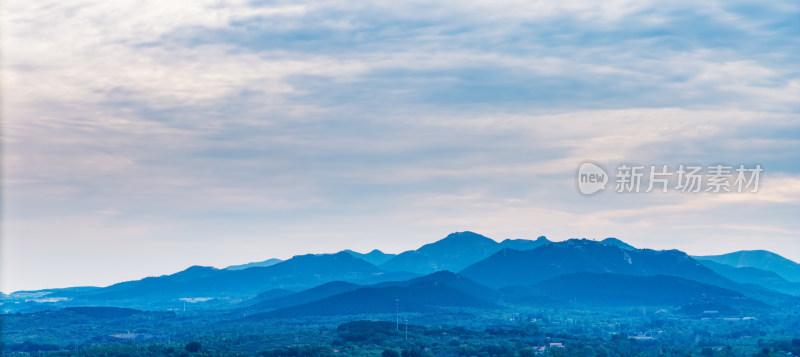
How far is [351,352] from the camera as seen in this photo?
198 meters

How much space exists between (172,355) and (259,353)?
16.1 metres

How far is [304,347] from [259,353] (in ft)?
27.5

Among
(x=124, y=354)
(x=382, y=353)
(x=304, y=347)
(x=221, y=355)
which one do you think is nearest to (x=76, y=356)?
(x=124, y=354)

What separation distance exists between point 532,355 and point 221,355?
57.0 m

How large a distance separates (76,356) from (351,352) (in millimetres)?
49827

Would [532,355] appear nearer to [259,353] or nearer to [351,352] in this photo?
[351,352]

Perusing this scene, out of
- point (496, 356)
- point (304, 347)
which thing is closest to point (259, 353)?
point (304, 347)

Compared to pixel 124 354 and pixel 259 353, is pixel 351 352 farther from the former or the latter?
pixel 124 354

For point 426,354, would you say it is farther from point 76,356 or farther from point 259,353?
point 76,356

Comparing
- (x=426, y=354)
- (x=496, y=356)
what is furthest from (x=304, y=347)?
(x=496, y=356)

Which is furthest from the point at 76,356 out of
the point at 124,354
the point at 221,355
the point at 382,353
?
the point at 382,353

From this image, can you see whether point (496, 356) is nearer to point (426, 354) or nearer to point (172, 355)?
point (426, 354)

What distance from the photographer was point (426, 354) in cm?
Answer: 19862

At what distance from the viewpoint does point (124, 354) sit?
19775 centimetres
